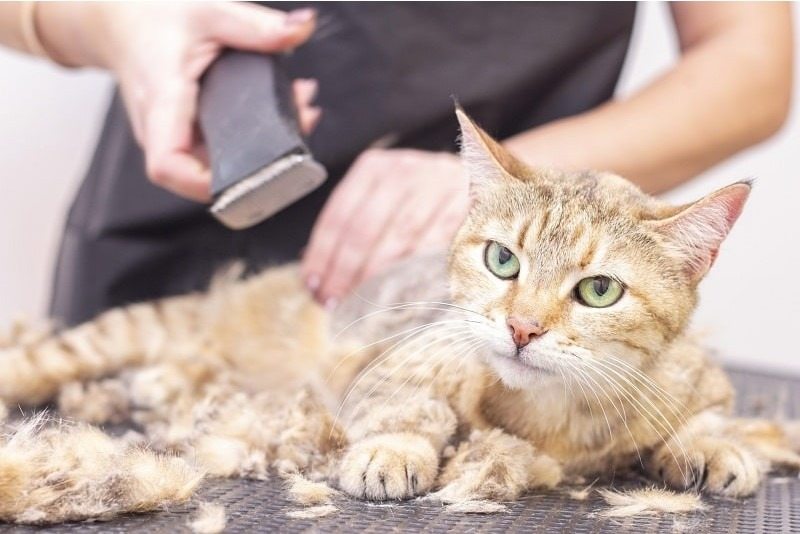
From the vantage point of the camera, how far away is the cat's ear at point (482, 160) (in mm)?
1011

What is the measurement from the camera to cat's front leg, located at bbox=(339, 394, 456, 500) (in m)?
0.88

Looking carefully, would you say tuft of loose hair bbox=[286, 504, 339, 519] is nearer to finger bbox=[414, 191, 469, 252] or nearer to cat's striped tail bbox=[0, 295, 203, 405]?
finger bbox=[414, 191, 469, 252]

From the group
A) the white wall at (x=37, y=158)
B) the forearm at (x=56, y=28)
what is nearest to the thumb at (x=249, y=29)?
the forearm at (x=56, y=28)

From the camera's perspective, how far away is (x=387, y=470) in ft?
2.91

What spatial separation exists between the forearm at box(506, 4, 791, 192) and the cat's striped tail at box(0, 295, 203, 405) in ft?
2.60

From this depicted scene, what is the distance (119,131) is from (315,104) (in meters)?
0.47

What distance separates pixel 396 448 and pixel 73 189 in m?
1.70

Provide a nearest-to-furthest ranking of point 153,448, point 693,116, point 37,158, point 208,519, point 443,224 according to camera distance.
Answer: point 208,519, point 153,448, point 443,224, point 693,116, point 37,158

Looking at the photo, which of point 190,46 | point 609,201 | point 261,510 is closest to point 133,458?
point 261,510

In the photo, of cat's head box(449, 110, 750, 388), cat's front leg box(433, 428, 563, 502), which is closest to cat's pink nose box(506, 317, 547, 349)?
cat's head box(449, 110, 750, 388)

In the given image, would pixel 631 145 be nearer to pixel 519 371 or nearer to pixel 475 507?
pixel 519 371

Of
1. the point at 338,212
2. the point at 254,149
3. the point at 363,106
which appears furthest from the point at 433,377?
the point at 363,106

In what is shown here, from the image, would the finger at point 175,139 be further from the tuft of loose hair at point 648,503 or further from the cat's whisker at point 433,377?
the tuft of loose hair at point 648,503

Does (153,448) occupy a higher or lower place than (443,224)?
lower
